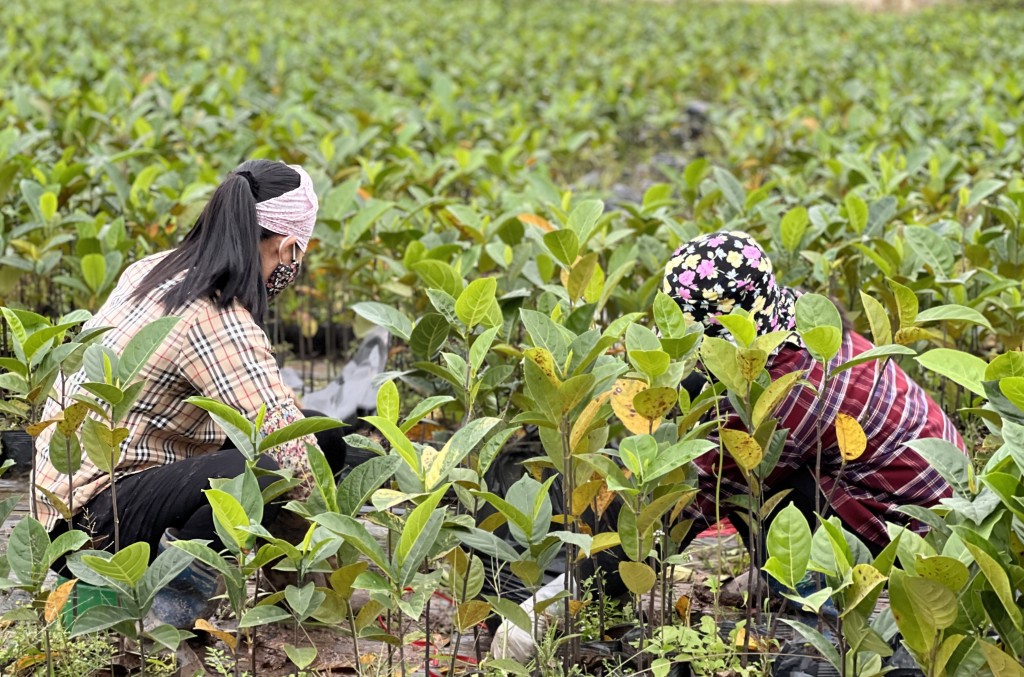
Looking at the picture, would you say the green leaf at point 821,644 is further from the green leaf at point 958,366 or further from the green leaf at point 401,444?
the green leaf at point 401,444

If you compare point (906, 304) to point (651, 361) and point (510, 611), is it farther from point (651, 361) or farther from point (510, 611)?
point (510, 611)

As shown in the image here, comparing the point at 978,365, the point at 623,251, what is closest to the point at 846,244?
the point at 623,251

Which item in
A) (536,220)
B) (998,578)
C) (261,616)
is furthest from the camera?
(536,220)

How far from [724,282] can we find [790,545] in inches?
33.3

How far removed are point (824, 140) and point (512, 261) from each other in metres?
2.74

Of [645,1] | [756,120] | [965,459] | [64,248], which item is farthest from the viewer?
[645,1]

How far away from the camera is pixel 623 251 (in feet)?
12.5

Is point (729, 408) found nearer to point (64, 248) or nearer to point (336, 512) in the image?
point (336, 512)

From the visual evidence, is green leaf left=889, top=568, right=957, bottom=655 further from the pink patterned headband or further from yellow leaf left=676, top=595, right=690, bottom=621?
the pink patterned headband

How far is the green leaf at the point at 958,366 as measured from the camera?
7.60ft

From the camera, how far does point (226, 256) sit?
2934 millimetres

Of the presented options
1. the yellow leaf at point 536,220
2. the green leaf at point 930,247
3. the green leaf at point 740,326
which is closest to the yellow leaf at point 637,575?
the green leaf at point 740,326

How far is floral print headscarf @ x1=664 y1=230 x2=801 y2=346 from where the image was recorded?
284cm

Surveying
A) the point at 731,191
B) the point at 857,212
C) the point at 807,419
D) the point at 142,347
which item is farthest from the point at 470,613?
the point at 731,191
